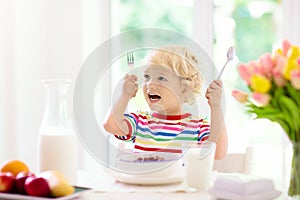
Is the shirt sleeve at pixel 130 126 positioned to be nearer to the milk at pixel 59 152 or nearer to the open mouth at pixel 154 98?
the open mouth at pixel 154 98

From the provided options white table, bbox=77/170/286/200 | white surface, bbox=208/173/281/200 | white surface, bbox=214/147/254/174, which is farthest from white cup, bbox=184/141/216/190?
white surface, bbox=214/147/254/174

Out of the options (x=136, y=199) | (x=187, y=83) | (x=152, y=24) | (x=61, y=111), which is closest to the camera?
(x=136, y=199)

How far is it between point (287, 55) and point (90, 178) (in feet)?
2.27

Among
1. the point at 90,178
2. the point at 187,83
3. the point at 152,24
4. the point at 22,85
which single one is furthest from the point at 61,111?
the point at 152,24

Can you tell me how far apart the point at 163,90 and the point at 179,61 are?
0.11 meters

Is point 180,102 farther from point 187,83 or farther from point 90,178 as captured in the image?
point 90,178

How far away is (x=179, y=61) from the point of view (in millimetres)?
1973

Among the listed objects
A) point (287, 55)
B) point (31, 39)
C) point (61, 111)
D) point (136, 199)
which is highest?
point (31, 39)

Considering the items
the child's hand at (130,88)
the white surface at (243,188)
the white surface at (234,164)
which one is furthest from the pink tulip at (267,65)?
the white surface at (234,164)

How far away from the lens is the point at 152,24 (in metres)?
2.84

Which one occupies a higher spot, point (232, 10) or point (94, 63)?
point (232, 10)

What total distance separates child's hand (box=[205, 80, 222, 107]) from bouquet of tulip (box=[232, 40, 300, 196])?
42 cm

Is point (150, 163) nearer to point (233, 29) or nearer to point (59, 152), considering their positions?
point (59, 152)

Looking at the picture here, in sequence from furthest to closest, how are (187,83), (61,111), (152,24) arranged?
(152,24) → (187,83) → (61,111)
